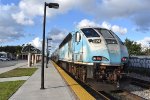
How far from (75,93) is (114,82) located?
9.94 feet

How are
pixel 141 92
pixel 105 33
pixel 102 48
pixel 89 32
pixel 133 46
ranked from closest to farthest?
pixel 102 48 → pixel 105 33 → pixel 141 92 → pixel 89 32 → pixel 133 46

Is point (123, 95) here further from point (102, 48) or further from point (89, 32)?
point (89, 32)

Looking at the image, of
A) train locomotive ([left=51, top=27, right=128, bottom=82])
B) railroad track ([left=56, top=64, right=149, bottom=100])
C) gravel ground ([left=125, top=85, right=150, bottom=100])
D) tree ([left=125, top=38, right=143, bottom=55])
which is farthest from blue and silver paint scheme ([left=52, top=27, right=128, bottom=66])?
tree ([left=125, top=38, right=143, bottom=55])

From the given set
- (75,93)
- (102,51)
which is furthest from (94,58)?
(75,93)

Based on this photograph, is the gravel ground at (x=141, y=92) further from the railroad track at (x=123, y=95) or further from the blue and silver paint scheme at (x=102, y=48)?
the blue and silver paint scheme at (x=102, y=48)

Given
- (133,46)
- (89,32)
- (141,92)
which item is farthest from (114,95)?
(133,46)

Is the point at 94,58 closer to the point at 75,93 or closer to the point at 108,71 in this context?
the point at 108,71

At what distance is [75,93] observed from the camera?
1421 centimetres

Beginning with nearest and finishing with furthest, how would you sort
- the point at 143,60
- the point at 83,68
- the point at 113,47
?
1. the point at 113,47
2. the point at 83,68
3. the point at 143,60

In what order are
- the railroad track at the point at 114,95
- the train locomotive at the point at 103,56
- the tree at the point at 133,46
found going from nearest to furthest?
1. the railroad track at the point at 114,95
2. the train locomotive at the point at 103,56
3. the tree at the point at 133,46

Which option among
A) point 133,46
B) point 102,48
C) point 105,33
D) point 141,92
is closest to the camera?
point 102,48

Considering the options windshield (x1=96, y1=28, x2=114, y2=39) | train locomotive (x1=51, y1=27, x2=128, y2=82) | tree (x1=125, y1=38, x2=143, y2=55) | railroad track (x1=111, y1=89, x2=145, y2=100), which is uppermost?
tree (x1=125, y1=38, x2=143, y2=55)

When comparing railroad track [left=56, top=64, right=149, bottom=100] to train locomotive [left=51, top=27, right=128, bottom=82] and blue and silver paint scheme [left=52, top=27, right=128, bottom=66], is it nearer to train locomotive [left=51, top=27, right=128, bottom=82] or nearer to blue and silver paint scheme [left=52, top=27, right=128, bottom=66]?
train locomotive [left=51, top=27, right=128, bottom=82]

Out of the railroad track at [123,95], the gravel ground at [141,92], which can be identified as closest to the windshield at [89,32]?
the railroad track at [123,95]
